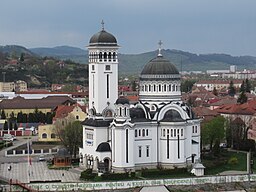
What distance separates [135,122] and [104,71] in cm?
537

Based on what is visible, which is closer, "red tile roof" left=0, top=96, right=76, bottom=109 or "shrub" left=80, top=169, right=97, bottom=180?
"shrub" left=80, top=169, right=97, bottom=180

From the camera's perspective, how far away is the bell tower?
52.8 metres

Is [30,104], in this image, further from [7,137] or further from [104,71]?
[104,71]

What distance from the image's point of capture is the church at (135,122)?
50.0 meters

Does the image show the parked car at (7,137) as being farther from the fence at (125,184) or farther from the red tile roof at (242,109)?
the fence at (125,184)

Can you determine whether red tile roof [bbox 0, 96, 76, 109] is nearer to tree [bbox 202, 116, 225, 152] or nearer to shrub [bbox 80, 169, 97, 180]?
tree [bbox 202, 116, 225, 152]

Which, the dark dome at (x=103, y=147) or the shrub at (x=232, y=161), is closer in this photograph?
the dark dome at (x=103, y=147)

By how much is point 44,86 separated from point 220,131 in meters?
107

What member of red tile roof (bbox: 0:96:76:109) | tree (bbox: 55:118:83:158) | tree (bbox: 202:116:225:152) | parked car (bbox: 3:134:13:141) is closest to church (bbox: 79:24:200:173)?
tree (bbox: 55:118:83:158)

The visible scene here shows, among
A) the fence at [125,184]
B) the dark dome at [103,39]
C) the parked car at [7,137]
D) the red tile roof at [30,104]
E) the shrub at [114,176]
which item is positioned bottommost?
the fence at [125,184]

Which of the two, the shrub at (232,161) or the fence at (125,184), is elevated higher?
the shrub at (232,161)

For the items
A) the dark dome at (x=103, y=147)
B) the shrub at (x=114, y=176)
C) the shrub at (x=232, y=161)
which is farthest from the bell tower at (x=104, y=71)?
the shrub at (x=232, y=161)

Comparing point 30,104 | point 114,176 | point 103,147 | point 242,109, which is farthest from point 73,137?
point 30,104

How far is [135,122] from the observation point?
168ft
